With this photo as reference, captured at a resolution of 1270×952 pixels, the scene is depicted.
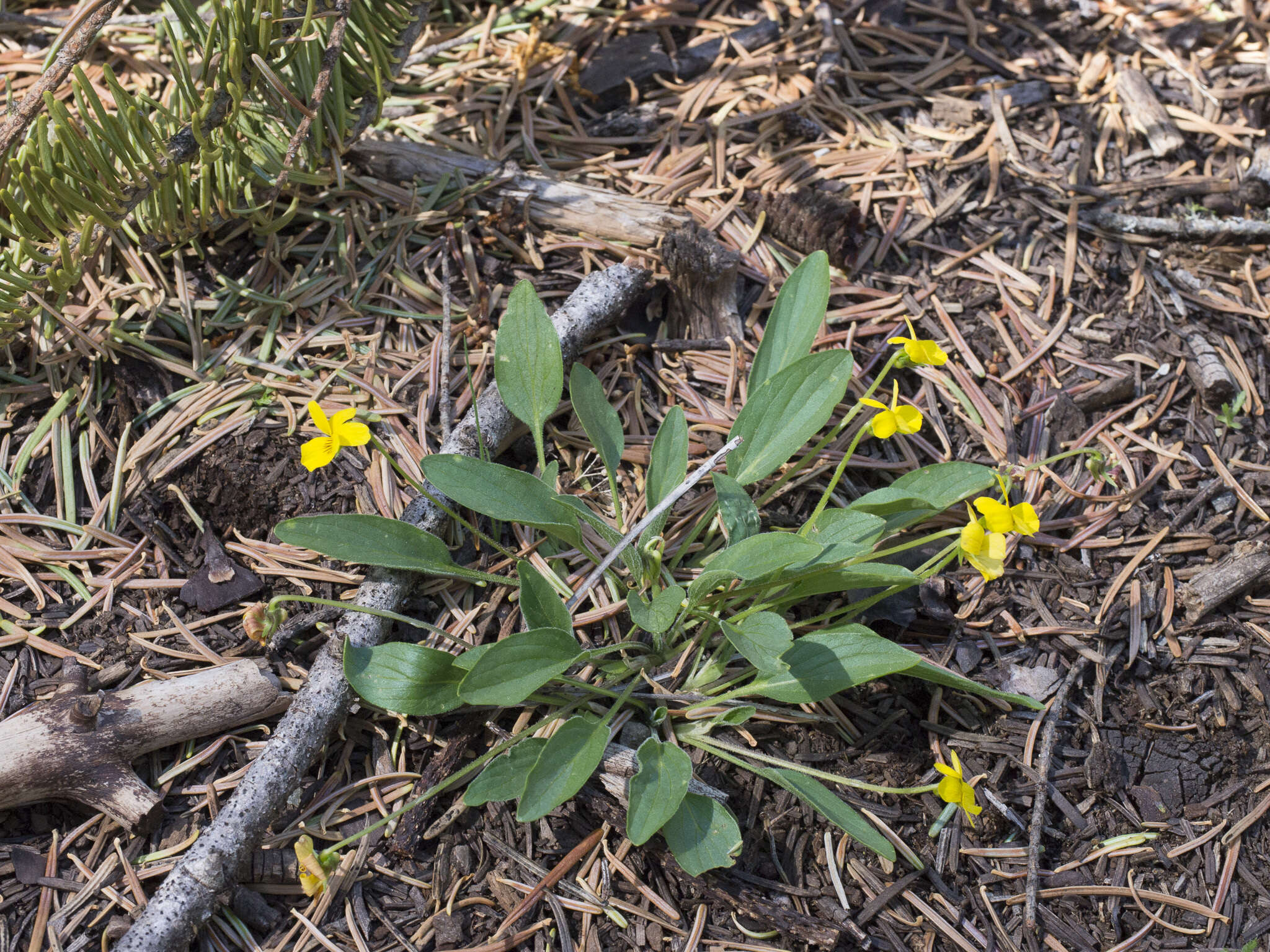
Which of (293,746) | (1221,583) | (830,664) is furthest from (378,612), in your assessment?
(1221,583)

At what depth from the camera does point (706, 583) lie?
1.82 m

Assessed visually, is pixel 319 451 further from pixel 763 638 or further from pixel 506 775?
pixel 763 638

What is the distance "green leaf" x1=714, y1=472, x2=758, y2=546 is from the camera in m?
1.97

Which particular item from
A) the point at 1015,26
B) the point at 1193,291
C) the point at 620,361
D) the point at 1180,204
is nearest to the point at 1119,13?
the point at 1015,26

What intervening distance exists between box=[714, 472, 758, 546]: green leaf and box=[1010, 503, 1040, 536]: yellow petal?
546mm

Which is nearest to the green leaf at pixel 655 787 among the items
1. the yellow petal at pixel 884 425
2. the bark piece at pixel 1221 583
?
the yellow petal at pixel 884 425

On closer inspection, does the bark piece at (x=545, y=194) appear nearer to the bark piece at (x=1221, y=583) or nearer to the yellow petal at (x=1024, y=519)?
the yellow petal at (x=1024, y=519)

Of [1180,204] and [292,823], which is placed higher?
[1180,204]

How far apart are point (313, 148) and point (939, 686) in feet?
7.07

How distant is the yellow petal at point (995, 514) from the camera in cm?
166

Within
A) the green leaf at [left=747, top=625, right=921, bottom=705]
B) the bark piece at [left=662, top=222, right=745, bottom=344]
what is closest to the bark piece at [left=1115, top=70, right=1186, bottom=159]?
the bark piece at [left=662, top=222, right=745, bottom=344]

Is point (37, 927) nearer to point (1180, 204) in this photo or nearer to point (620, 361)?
point (620, 361)

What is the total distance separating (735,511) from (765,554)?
0.24m

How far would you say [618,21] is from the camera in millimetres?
3127
